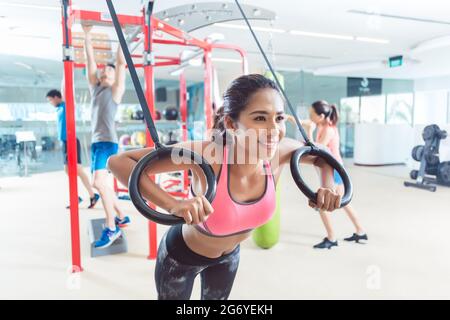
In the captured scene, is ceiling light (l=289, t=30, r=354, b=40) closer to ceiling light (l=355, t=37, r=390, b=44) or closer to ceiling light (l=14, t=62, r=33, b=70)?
ceiling light (l=355, t=37, r=390, b=44)

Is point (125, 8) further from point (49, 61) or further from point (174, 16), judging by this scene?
point (49, 61)

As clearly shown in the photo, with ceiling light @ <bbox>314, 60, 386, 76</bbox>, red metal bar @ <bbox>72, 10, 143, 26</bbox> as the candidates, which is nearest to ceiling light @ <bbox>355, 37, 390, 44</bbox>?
ceiling light @ <bbox>314, 60, 386, 76</bbox>

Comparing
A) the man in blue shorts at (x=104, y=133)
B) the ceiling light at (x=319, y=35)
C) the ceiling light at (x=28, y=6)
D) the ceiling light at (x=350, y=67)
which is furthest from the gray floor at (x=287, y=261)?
the ceiling light at (x=350, y=67)

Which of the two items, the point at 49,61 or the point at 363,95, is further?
the point at 363,95

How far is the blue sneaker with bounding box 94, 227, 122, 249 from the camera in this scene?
2.73m

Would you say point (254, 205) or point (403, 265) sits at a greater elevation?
point (254, 205)

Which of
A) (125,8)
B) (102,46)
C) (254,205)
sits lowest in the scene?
(254,205)

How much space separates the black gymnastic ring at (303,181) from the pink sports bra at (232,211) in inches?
5.3

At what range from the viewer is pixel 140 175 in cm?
73

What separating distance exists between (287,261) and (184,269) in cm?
167

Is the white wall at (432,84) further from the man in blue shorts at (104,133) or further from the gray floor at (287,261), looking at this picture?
the man in blue shorts at (104,133)

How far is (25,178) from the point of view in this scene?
251 inches
